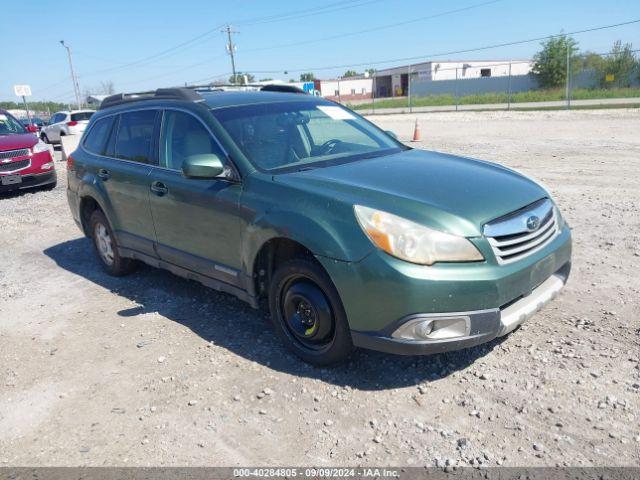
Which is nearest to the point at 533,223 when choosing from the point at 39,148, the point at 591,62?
the point at 39,148

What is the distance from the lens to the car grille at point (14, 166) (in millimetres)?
10500

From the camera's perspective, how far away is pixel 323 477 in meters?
2.59

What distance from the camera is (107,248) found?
18.5 feet

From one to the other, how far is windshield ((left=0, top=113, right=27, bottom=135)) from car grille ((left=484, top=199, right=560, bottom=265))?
11.6 metres

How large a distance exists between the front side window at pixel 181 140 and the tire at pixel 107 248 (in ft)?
4.68

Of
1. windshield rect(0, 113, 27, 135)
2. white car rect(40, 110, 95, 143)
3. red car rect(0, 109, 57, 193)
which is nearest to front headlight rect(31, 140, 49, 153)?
red car rect(0, 109, 57, 193)

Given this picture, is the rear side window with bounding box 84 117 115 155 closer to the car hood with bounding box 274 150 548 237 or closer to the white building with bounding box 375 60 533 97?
the car hood with bounding box 274 150 548 237

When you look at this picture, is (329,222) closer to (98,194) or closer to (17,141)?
(98,194)

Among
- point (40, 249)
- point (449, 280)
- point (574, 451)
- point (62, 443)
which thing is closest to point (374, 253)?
point (449, 280)

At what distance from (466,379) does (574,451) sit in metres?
0.80

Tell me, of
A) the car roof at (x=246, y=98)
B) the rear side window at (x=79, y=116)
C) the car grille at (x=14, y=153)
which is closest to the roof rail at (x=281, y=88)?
the car roof at (x=246, y=98)

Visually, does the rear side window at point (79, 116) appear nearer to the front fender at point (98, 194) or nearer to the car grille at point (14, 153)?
the car grille at point (14, 153)

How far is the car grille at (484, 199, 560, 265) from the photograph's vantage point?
9.90 feet

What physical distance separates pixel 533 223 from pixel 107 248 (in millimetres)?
4394
